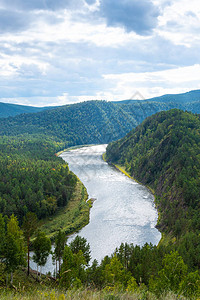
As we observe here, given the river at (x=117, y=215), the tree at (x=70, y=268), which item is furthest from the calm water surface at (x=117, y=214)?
the tree at (x=70, y=268)

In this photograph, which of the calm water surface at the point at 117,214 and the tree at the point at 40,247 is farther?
the calm water surface at the point at 117,214

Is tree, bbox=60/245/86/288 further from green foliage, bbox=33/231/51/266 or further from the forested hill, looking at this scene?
the forested hill

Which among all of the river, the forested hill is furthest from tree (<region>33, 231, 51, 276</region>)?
the forested hill

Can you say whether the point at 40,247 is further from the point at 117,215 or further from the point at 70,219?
the point at 117,215

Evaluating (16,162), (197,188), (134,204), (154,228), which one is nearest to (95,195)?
(134,204)

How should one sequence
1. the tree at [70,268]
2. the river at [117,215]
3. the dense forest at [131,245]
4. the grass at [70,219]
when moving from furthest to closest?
the grass at [70,219]
the river at [117,215]
the tree at [70,268]
the dense forest at [131,245]

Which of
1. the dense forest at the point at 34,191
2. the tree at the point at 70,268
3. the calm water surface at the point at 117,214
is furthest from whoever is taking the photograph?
the dense forest at the point at 34,191

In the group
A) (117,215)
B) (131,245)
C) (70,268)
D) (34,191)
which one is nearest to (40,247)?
(70,268)

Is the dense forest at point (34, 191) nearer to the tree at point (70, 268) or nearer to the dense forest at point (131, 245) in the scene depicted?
the dense forest at point (131, 245)
